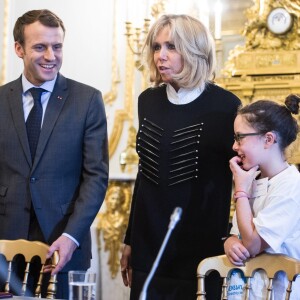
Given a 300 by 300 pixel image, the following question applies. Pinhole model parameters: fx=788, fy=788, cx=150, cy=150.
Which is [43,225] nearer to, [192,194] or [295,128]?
Answer: [192,194]

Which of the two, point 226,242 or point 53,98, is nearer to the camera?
point 226,242

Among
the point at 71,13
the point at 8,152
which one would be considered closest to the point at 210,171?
the point at 8,152

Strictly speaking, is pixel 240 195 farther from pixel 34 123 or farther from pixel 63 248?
pixel 34 123

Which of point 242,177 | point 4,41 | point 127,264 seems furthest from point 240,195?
point 4,41

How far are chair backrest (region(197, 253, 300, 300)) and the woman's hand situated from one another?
2cm

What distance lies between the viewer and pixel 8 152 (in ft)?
8.34

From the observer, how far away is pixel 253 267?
2.10 m

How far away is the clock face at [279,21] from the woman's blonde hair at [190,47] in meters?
1.60

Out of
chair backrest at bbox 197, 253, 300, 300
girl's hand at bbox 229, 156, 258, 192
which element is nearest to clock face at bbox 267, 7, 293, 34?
girl's hand at bbox 229, 156, 258, 192

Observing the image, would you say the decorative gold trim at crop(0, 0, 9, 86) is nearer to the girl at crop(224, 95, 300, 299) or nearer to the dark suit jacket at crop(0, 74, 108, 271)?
the dark suit jacket at crop(0, 74, 108, 271)

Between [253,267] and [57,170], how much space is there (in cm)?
76

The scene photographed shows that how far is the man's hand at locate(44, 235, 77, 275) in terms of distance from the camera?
7.62 ft

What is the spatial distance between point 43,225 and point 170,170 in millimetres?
439

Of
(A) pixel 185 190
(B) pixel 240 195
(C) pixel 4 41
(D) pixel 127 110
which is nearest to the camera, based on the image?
(B) pixel 240 195
